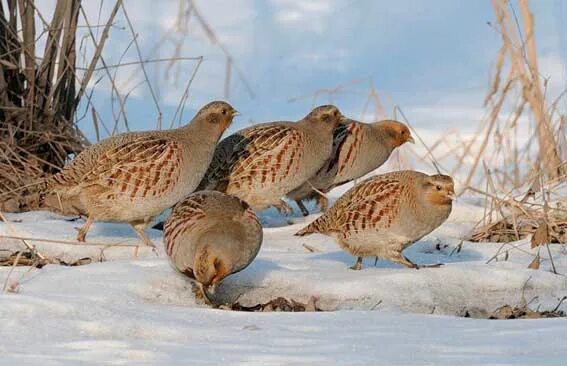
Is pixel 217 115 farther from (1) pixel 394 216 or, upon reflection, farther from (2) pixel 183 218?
(2) pixel 183 218

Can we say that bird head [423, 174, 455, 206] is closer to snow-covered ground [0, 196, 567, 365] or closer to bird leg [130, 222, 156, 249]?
snow-covered ground [0, 196, 567, 365]

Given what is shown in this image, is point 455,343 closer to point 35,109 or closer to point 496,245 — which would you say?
point 496,245

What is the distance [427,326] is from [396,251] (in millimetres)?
1895

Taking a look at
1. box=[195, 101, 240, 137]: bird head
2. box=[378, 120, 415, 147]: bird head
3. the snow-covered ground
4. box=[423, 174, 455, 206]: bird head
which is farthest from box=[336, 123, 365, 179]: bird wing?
box=[423, 174, 455, 206]: bird head

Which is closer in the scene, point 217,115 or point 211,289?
point 211,289

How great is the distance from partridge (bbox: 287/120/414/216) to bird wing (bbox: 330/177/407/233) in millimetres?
2334

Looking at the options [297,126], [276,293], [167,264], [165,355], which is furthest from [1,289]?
[297,126]

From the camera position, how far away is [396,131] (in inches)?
360

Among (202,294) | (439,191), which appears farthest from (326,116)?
→ (202,294)

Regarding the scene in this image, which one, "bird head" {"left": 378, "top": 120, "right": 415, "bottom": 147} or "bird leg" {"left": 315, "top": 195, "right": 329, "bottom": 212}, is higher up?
"bird head" {"left": 378, "top": 120, "right": 415, "bottom": 147}

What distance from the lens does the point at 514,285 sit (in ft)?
17.2

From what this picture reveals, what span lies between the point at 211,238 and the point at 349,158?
13.0 feet

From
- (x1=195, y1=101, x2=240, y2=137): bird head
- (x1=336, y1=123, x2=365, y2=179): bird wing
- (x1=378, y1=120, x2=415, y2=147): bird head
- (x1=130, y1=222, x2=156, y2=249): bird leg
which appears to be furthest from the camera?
(x1=378, y1=120, x2=415, y2=147): bird head

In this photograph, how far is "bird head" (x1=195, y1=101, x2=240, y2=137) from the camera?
7262mm
